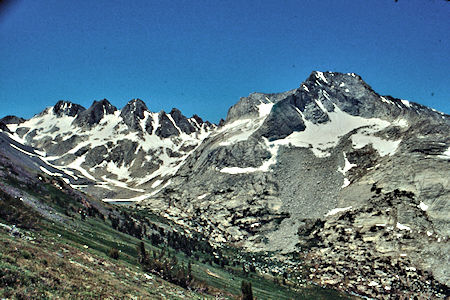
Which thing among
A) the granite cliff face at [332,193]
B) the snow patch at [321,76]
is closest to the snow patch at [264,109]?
the granite cliff face at [332,193]

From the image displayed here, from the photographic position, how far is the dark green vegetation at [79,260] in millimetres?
14406

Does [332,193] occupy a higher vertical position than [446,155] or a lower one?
lower

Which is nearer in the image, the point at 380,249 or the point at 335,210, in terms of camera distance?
the point at 380,249

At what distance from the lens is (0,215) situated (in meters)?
23.4

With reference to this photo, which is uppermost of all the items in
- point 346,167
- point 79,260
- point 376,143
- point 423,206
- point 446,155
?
point 376,143

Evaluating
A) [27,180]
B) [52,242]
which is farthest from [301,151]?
[52,242]

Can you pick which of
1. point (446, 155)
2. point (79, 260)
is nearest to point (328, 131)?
point (446, 155)

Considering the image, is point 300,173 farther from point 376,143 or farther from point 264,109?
point 264,109

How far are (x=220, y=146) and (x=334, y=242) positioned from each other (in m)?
70.4

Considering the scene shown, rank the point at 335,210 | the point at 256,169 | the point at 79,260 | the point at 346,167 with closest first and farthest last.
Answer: the point at 79,260
the point at 335,210
the point at 346,167
the point at 256,169

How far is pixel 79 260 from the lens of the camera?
20.9 meters

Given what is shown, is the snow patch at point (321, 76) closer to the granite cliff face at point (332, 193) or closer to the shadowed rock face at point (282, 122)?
the granite cliff face at point (332, 193)

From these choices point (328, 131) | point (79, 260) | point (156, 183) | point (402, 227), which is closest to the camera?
point (79, 260)

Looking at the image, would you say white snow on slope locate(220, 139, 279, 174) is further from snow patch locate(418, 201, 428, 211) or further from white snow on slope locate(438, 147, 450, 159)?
white snow on slope locate(438, 147, 450, 159)
